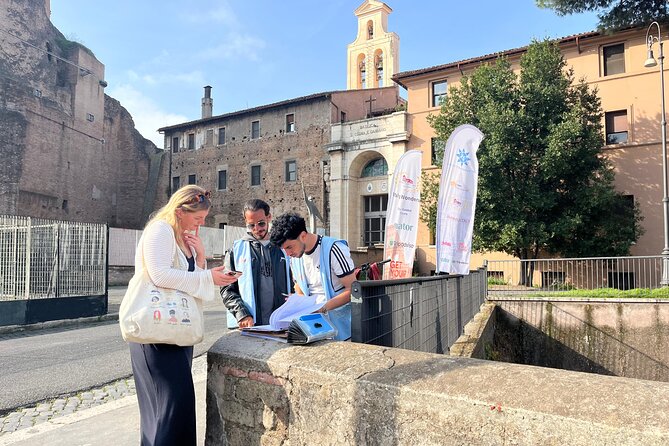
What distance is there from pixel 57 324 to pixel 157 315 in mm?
10702

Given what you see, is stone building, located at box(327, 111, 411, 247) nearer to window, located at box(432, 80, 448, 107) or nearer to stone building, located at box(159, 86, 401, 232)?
stone building, located at box(159, 86, 401, 232)

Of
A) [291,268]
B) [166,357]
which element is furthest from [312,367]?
[291,268]

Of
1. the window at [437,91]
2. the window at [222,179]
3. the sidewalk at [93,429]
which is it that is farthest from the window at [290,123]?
the sidewalk at [93,429]

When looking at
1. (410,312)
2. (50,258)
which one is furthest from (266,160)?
(410,312)

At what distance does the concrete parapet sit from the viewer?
1.60 metres

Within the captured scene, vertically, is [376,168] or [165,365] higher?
[376,168]

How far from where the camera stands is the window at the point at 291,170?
33.3 m

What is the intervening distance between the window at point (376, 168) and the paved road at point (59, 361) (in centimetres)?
2008

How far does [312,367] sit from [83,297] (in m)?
11.5

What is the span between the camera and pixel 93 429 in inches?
171

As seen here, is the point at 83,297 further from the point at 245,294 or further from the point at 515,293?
the point at 515,293

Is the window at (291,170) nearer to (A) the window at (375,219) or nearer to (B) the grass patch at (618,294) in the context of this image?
(A) the window at (375,219)

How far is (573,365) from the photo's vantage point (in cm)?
1334

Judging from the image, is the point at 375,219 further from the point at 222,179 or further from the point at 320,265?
the point at 320,265
